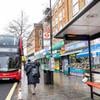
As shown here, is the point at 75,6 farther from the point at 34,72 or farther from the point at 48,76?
the point at 34,72

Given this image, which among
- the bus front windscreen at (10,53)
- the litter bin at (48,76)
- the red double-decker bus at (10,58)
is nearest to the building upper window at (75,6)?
the red double-decker bus at (10,58)

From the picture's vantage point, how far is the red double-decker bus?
27234 mm

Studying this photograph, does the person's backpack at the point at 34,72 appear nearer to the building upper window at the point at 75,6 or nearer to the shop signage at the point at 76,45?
the shop signage at the point at 76,45

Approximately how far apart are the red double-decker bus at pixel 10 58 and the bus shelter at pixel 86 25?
12839 millimetres

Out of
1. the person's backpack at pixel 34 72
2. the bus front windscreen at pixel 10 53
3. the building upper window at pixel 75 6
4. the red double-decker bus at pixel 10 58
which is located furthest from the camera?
the building upper window at pixel 75 6

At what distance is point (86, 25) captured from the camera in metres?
12.7

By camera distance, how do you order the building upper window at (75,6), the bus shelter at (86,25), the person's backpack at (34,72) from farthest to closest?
1. the building upper window at (75,6)
2. the person's backpack at (34,72)
3. the bus shelter at (86,25)

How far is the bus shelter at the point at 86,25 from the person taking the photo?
975 centimetres

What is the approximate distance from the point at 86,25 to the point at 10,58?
15.8 meters

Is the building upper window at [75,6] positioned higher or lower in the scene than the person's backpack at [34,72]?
higher

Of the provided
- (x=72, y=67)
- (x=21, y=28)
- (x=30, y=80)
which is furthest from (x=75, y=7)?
(x=30, y=80)

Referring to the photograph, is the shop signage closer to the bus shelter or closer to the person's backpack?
the person's backpack

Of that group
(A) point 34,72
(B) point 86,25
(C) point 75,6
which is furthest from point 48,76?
(C) point 75,6

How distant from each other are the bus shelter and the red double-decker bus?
12839mm
